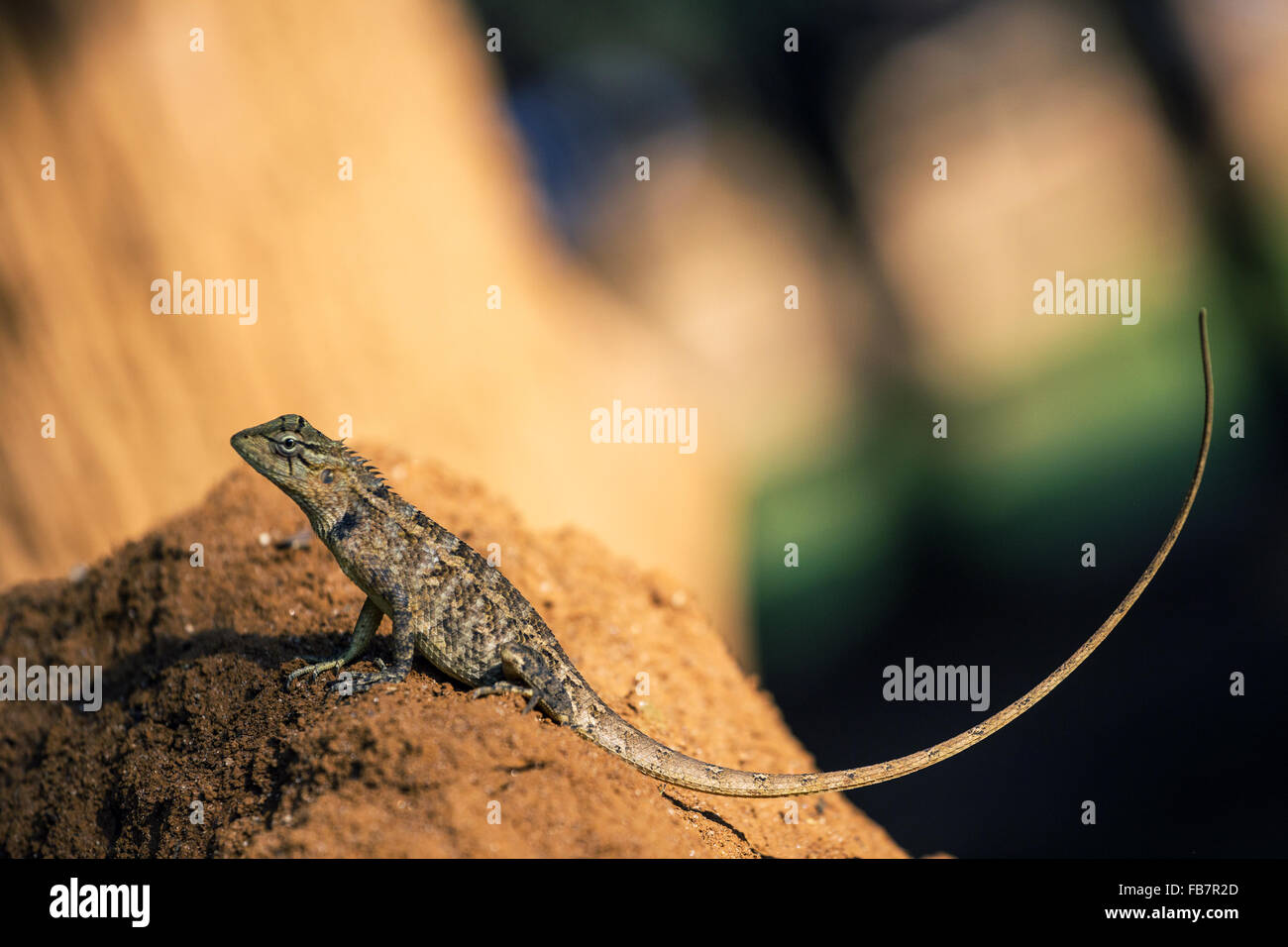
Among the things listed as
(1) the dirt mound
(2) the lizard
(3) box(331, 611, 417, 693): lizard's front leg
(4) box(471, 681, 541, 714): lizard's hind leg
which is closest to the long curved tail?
(2) the lizard

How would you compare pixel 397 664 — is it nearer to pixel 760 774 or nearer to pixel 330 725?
pixel 330 725

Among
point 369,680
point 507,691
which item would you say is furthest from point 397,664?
point 507,691

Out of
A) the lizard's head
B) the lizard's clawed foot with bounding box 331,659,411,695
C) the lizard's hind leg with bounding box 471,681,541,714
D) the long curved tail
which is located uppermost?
the lizard's head

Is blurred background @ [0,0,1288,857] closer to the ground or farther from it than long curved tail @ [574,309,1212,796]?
farther from it

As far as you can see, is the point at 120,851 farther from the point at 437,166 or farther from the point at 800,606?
the point at 437,166

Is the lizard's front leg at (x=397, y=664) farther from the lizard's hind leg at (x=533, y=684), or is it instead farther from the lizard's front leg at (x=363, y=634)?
the lizard's hind leg at (x=533, y=684)

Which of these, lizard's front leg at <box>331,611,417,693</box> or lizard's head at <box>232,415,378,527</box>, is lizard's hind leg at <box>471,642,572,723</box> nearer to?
lizard's front leg at <box>331,611,417,693</box>
